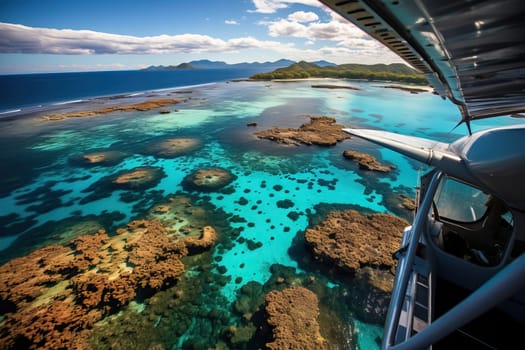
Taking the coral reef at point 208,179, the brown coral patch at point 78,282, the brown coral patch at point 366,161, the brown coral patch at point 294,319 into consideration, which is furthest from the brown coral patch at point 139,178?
the brown coral patch at point 366,161

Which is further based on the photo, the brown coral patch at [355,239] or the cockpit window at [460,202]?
the brown coral patch at [355,239]

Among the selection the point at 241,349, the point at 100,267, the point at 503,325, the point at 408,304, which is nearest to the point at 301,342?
the point at 241,349

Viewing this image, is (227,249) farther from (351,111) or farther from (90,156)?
(351,111)

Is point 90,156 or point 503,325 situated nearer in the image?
point 503,325

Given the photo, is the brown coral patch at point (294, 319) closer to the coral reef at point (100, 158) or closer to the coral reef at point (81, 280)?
the coral reef at point (81, 280)

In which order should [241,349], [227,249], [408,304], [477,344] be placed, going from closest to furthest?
[477,344] → [408,304] → [241,349] → [227,249]

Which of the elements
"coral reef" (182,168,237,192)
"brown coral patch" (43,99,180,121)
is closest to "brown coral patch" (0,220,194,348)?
"coral reef" (182,168,237,192)

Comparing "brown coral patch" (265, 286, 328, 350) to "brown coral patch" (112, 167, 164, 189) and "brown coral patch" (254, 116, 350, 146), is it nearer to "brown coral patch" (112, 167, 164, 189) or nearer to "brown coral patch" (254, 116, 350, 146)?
"brown coral patch" (112, 167, 164, 189)
